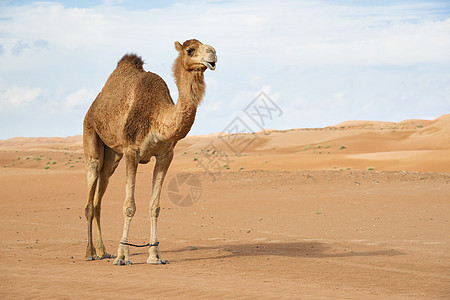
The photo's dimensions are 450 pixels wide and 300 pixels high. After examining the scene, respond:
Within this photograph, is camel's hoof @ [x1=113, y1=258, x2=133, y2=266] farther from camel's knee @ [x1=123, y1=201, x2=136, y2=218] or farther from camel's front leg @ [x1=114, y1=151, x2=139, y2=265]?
camel's knee @ [x1=123, y1=201, x2=136, y2=218]

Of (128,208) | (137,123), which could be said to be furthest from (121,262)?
(137,123)

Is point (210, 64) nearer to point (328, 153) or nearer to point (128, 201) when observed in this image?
point (128, 201)

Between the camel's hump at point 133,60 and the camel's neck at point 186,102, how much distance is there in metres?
2.42

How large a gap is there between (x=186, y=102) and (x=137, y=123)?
3.95 feet

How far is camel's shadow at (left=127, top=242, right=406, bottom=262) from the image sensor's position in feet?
36.7

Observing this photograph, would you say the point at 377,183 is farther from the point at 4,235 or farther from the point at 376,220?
the point at 4,235

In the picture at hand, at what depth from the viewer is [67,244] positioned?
42.2ft

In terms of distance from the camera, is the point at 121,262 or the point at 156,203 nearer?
the point at 121,262

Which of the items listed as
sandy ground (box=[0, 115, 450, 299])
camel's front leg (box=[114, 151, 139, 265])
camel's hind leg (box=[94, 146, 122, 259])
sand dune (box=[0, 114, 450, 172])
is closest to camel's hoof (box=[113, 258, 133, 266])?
camel's front leg (box=[114, 151, 139, 265])

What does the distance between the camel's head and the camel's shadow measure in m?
3.86

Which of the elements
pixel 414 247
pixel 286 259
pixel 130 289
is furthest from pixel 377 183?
pixel 130 289

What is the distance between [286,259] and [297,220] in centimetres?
657

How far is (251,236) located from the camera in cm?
1422

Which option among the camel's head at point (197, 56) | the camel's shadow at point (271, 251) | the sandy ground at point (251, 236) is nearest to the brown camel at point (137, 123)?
the camel's head at point (197, 56)
